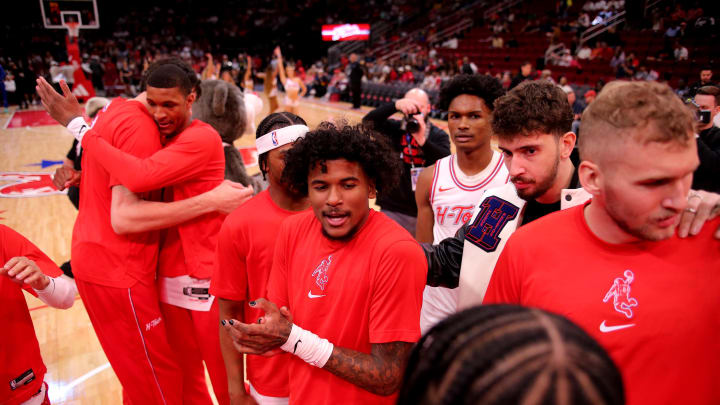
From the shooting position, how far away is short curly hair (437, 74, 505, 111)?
115 inches

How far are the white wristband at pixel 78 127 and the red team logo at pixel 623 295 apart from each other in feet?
7.81

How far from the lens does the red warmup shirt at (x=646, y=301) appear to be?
1184mm

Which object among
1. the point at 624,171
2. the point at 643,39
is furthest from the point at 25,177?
the point at 643,39

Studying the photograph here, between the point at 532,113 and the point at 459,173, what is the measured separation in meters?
1.03

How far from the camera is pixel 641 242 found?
4.24 ft

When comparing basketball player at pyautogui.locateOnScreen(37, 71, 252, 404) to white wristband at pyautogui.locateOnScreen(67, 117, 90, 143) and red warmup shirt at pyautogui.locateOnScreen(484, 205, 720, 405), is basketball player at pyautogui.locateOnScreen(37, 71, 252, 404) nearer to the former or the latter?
white wristband at pyautogui.locateOnScreen(67, 117, 90, 143)

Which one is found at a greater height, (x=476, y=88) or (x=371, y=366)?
(x=476, y=88)

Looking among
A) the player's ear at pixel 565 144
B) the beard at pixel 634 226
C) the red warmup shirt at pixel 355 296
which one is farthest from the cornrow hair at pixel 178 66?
the beard at pixel 634 226

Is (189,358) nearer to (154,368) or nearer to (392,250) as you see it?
(154,368)

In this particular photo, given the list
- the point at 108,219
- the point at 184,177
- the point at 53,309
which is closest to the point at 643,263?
the point at 184,177

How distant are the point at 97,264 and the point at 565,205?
2219mm

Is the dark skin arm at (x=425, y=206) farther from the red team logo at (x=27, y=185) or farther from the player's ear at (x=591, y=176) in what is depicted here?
the red team logo at (x=27, y=185)

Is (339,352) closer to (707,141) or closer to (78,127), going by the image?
(78,127)

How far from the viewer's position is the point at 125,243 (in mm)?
2412
